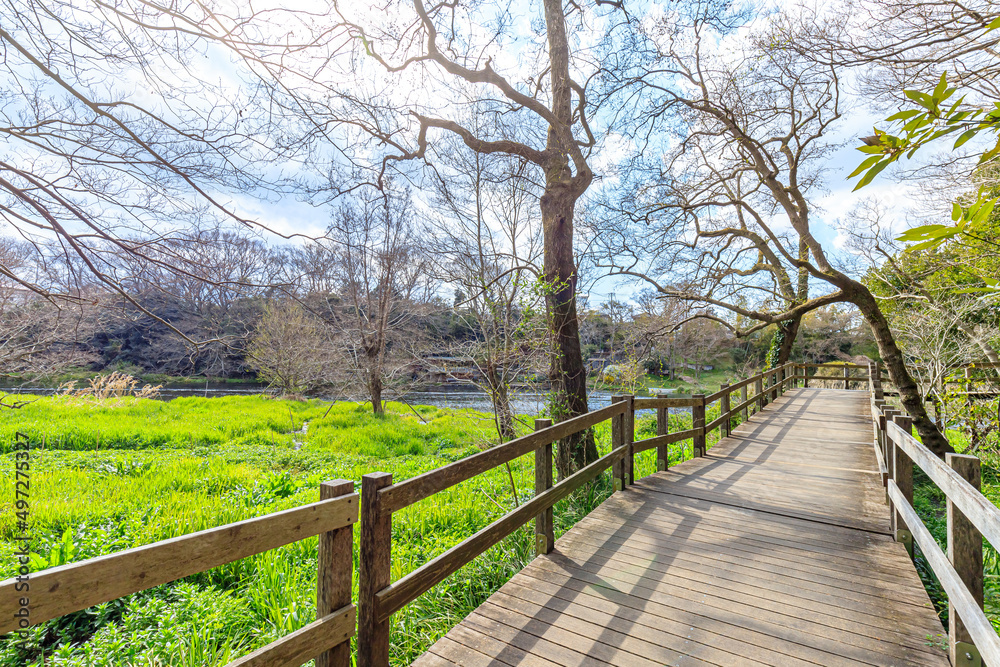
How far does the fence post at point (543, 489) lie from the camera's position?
3553 mm

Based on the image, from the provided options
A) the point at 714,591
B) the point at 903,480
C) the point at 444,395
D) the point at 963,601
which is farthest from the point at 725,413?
the point at 444,395

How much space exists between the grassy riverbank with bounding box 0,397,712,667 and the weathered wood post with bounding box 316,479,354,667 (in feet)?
3.43

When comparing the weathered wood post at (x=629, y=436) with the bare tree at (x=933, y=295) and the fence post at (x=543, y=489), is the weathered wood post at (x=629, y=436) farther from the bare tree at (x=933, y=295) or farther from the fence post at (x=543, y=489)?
the bare tree at (x=933, y=295)

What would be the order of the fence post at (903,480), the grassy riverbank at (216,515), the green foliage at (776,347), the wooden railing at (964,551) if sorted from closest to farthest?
the wooden railing at (964,551)
the grassy riverbank at (216,515)
the fence post at (903,480)
the green foliage at (776,347)

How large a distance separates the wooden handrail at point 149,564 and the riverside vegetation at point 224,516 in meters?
1.63

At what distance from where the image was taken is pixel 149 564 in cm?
141

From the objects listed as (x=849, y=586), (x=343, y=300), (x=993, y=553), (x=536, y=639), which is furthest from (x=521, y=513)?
(x=343, y=300)

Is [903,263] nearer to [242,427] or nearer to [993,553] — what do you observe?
[993,553]

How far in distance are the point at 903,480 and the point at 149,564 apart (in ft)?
16.3

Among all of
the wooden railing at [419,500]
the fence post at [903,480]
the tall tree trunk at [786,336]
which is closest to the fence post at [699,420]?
the wooden railing at [419,500]

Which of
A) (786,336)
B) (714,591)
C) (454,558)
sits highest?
(786,336)

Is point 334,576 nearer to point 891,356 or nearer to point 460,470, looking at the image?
point 460,470

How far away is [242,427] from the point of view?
43.4ft

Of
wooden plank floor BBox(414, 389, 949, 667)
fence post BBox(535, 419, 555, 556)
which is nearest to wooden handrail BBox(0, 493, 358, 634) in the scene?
wooden plank floor BBox(414, 389, 949, 667)
